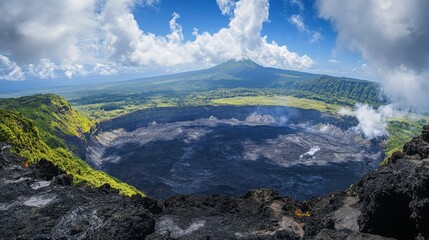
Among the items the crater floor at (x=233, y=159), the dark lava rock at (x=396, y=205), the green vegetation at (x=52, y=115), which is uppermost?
the dark lava rock at (x=396, y=205)

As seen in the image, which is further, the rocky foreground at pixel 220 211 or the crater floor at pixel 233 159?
the crater floor at pixel 233 159

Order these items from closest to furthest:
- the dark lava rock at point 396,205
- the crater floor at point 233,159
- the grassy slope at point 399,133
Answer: the dark lava rock at point 396,205 < the crater floor at point 233,159 < the grassy slope at point 399,133

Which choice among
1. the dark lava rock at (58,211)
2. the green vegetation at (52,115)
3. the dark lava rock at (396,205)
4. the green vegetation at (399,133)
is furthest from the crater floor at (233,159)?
→ the dark lava rock at (396,205)

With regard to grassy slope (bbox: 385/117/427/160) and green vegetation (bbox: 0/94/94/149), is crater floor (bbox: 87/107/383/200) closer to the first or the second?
grassy slope (bbox: 385/117/427/160)

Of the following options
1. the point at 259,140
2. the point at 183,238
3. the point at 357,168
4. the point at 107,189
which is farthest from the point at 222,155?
the point at 183,238

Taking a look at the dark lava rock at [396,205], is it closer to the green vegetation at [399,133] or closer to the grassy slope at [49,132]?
the grassy slope at [49,132]

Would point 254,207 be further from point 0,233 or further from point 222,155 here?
point 222,155

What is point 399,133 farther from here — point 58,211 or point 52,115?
point 58,211

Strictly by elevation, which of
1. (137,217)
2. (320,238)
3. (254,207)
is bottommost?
(254,207)
